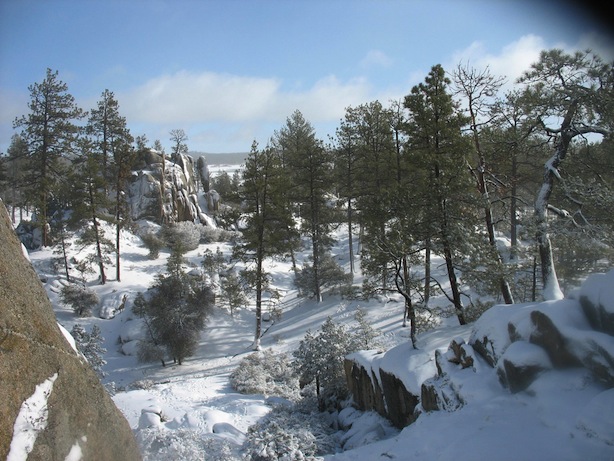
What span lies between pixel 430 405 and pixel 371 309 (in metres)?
13.1

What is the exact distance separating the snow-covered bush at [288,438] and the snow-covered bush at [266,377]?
3250mm

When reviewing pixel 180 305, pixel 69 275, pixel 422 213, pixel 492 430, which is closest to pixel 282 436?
pixel 492 430

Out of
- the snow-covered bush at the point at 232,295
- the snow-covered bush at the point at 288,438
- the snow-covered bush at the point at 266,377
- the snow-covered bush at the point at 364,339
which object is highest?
the snow-covered bush at the point at 232,295

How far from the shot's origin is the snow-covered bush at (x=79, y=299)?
24281 millimetres

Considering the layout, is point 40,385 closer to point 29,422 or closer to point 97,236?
point 29,422

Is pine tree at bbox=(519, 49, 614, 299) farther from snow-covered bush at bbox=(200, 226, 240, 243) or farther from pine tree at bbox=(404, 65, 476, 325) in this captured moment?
snow-covered bush at bbox=(200, 226, 240, 243)

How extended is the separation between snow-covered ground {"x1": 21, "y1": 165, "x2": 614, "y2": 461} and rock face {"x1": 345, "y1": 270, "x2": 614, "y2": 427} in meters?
0.25

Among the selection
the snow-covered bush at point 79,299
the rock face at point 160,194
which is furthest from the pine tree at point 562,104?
the rock face at point 160,194

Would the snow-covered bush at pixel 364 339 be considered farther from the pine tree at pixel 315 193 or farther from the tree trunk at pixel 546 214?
the pine tree at pixel 315 193

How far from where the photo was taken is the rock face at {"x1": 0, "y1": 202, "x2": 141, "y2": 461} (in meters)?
5.25

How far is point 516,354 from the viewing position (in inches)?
293

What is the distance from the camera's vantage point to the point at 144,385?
16531 mm

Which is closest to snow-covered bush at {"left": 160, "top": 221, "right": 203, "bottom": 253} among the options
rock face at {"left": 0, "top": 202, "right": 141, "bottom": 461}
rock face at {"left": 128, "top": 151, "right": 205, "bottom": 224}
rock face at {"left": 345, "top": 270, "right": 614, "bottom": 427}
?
rock face at {"left": 128, "top": 151, "right": 205, "bottom": 224}

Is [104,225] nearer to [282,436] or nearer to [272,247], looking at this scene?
[272,247]
